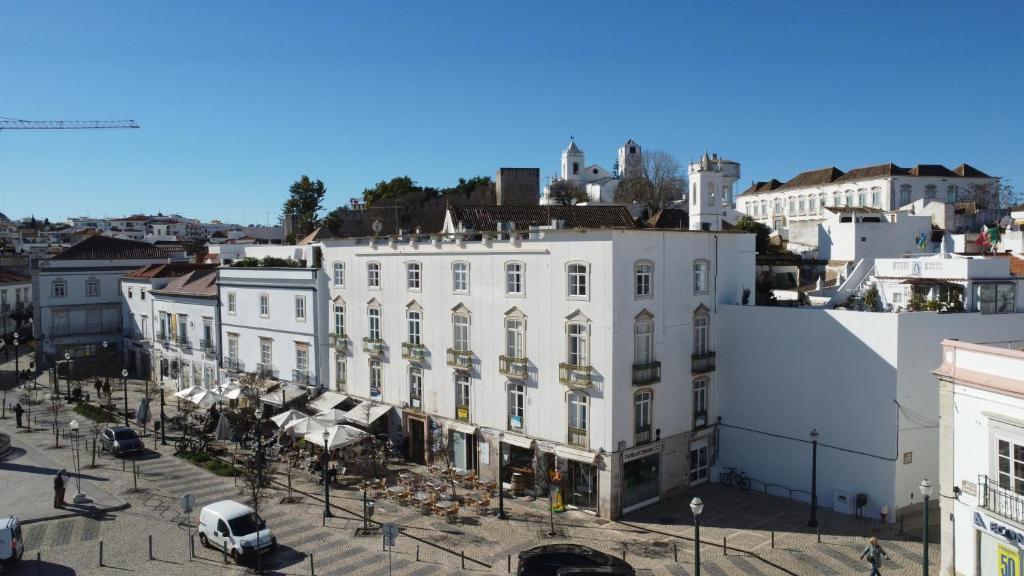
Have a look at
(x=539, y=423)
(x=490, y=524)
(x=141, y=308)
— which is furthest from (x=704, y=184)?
(x=141, y=308)

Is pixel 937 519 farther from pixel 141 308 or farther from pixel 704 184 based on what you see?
pixel 141 308

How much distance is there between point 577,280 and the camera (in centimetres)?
2533

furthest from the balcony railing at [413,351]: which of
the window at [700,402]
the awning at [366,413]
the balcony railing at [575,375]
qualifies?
the window at [700,402]

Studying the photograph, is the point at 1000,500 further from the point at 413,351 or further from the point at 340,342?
the point at 340,342

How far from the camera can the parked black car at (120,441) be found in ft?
105

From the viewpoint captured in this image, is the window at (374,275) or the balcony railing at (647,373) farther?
the window at (374,275)

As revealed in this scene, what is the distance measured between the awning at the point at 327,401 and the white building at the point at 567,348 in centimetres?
299

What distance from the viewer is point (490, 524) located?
24.2 metres

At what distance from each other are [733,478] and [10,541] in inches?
898

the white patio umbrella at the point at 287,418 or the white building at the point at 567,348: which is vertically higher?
the white building at the point at 567,348

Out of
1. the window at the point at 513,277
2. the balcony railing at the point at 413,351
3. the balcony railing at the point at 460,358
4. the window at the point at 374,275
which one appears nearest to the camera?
the window at the point at 513,277

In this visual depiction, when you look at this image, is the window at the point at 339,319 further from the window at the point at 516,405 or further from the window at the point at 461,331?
the window at the point at 516,405

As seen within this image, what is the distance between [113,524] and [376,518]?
8.24 metres

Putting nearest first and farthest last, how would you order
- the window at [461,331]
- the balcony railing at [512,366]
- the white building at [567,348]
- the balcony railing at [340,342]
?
the white building at [567,348] < the balcony railing at [512,366] < the window at [461,331] < the balcony railing at [340,342]
